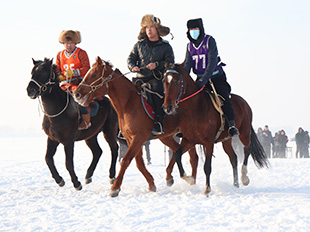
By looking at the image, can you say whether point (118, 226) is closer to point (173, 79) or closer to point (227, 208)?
point (227, 208)

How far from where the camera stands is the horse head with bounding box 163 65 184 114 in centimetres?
677

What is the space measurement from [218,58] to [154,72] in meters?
1.37

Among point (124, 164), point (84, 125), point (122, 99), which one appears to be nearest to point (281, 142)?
point (84, 125)

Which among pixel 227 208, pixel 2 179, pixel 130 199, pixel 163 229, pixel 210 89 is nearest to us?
pixel 163 229

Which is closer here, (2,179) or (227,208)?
(227,208)

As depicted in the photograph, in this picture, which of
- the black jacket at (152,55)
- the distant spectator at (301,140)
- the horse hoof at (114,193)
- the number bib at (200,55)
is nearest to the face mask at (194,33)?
the number bib at (200,55)

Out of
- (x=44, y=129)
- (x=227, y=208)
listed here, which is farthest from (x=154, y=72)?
(x=227, y=208)

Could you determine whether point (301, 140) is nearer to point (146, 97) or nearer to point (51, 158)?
point (146, 97)

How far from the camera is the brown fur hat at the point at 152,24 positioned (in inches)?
312

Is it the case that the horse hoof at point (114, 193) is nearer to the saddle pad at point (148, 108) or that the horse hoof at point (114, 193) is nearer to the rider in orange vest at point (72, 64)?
the saddle pad at point (148, 108)

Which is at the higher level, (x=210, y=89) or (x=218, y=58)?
(x=218, y=58)

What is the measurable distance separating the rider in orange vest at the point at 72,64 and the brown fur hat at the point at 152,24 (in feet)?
4.50

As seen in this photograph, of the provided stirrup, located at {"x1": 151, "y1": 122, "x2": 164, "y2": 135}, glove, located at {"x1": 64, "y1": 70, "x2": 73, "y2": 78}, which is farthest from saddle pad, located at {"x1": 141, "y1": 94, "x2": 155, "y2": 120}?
glove, located at {"x1": 64, "y1": 70, "x2": 73, "y2": 78}

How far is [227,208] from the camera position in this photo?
5934mm
